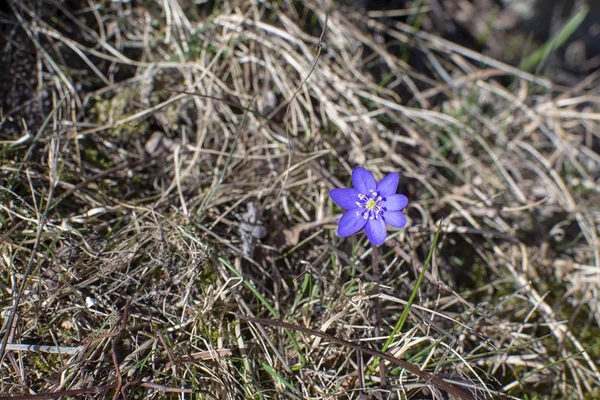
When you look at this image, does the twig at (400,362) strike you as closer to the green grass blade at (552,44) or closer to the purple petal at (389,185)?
the purple petal at (389,185)

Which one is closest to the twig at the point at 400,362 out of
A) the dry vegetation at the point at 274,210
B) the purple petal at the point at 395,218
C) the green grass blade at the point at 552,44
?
the dry vegetation at the point at 274,210

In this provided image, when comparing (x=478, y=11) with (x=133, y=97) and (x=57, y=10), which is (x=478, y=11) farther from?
(x=57, y=10)

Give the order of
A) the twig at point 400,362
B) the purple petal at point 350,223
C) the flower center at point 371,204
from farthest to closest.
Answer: the flower center at point 371,204
the purple petal at point 350,223
the twig at point 400,362

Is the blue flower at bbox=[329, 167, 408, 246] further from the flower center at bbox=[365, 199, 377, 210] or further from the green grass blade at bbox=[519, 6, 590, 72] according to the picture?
the green grass blade at bbox=[519, 6, 590, 72]

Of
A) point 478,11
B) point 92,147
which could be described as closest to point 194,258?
point 92,147

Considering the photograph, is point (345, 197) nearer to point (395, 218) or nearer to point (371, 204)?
point (371, 204)

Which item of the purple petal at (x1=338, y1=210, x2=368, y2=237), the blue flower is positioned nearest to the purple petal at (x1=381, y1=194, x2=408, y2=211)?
the blue flower

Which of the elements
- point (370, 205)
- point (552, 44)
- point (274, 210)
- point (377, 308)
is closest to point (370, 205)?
point (370, 205)

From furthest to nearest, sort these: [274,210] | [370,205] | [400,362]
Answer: [274,210] < [370,205] < [400,362]
